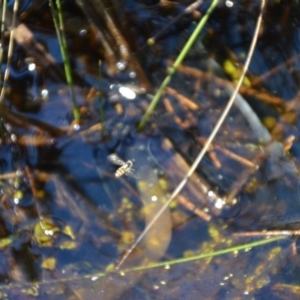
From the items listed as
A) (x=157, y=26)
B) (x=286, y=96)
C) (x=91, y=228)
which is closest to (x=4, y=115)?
(x=91, y=228)

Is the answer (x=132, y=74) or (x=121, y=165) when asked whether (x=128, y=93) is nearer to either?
(x=132, y=74)

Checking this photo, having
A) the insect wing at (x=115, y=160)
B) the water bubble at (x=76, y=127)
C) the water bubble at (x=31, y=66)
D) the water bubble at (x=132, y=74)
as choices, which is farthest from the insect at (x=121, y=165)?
the water bubble at (x=31, y=66)

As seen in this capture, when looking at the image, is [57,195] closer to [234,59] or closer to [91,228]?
[91,228]

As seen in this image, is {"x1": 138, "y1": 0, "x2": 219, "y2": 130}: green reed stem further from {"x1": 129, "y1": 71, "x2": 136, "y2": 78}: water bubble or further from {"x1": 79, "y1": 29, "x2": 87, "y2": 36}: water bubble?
{"x1": 79, "y1": 29, "x2": 87, "y2": 36}: water bubble

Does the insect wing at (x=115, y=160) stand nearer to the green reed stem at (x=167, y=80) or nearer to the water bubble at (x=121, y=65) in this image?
the green reed stem at (x=167, y=80)

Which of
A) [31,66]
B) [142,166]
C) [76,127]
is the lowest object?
[142,166]

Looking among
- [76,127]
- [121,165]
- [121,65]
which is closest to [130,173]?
[121,165]

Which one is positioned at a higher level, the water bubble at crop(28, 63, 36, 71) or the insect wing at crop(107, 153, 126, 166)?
the water bubble at crop(28, 63, 36, 71)

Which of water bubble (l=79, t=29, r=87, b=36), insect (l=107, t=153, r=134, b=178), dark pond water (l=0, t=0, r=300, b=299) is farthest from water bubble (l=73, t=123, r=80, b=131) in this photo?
water bubble (l=79, t=29, r=87, b=36)
